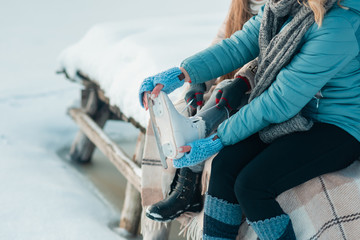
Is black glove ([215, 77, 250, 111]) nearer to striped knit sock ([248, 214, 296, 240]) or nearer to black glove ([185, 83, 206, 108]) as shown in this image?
black glove ([185, 83, 206, 108])

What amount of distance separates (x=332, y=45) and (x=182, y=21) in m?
2.93

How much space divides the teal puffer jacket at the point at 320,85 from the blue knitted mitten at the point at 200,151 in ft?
0.11

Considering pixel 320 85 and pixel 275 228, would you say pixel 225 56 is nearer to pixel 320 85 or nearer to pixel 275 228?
pixel 320 85

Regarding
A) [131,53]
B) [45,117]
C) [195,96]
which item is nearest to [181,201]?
[195,96]

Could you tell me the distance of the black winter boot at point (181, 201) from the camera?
1777 millimetres

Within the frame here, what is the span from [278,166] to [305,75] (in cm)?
29

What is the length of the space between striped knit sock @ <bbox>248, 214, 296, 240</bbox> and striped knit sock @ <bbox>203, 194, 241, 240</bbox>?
114 mm

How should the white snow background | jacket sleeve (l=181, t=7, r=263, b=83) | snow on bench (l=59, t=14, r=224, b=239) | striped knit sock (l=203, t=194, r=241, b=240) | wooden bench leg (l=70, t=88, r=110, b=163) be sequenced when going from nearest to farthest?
striped knit sock (l=203, t=194, r=241, b=240) < jacket sleeve (l=181, t=7, r=263, b=83) < the white snow background < snow on bench (l=59, t=14, r=224, b=239) < wooden bench leg (l=70, t=88, r=110, b=163)

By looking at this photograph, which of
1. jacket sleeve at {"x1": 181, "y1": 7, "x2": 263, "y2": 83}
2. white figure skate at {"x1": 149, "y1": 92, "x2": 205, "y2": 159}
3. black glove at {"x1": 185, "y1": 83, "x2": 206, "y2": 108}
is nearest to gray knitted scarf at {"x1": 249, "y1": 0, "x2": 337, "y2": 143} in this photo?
jacket sleeve at {"x1": 181, "y1": 7, "x2": 263, "y2": 83}

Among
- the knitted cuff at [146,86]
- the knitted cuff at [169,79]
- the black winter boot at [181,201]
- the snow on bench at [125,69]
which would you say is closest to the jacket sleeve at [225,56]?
the knitted cuff at [169,79]

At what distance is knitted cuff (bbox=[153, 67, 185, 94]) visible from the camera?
5.37 feet

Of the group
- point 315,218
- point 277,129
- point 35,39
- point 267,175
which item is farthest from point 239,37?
point 35,39

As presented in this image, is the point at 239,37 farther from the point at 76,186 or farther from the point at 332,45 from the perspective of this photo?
the point at 76,186

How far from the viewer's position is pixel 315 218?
1.48 meters
